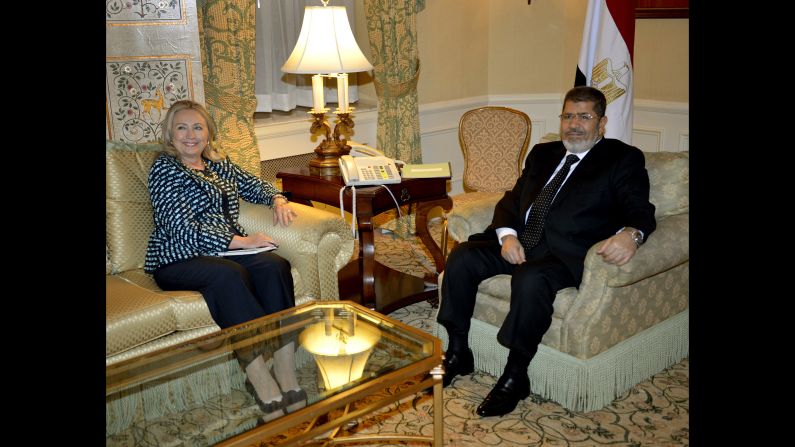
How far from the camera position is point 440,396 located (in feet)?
7.76

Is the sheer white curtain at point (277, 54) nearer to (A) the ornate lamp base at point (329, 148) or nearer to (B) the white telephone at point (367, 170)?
(A) the ornate lamp base at point (329, 148)

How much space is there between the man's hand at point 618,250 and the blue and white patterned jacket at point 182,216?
5.04ft

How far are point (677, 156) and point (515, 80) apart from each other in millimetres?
2910

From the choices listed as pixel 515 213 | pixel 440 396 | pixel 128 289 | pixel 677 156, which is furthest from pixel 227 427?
pixel 677 156

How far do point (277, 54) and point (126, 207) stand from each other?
2.24 meters

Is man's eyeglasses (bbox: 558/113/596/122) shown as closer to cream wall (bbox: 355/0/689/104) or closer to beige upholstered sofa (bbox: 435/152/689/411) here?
beige upholstered sofa (bbox: 435/152/689/411)

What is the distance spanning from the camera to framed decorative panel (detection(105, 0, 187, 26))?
3529 mm

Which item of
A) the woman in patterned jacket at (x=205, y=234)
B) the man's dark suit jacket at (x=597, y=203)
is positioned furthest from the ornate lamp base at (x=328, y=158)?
the man's dark suit jacket at (x=597, y=203)

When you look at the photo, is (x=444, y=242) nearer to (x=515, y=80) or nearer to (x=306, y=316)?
(x=306, y=316)

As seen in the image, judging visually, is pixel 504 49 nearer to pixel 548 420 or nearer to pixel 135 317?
pixel 548 420

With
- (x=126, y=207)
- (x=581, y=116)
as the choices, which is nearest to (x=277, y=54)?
(x=126, y=207)

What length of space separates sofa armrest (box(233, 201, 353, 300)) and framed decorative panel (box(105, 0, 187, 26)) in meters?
1.10

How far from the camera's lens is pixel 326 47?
376 centimetres

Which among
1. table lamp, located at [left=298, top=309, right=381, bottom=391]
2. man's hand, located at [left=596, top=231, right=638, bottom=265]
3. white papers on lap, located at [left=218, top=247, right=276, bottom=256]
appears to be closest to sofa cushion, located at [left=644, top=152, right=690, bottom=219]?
man's hand, located at [left=596, top=231, right=638, bottom=265]
